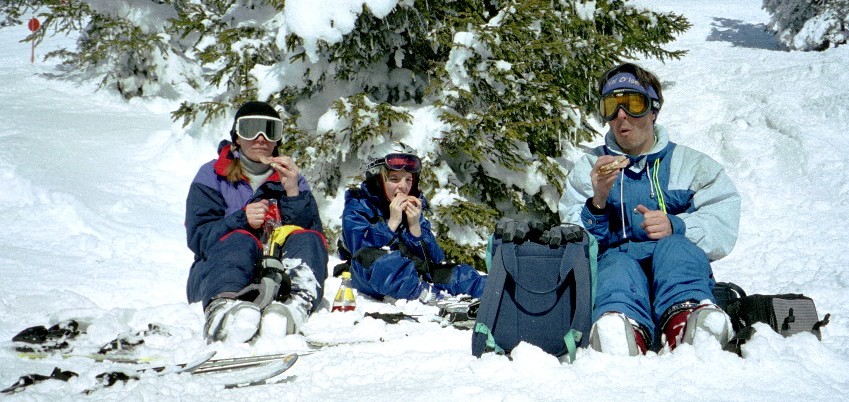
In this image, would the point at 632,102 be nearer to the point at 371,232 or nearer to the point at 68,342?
the point at 371,232

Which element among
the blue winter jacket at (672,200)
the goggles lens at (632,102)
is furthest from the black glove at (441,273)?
the goggles lens at (632,102)

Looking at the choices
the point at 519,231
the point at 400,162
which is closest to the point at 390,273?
the point at 400,162

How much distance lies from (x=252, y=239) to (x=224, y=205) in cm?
46

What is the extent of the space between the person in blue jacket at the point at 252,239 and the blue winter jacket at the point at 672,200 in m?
1.61

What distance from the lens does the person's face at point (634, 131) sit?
3258 mm

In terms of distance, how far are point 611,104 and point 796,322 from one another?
130cm

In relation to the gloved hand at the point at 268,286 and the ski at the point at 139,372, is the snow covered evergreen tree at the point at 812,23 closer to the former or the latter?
the gloved hand at the point at 268,286

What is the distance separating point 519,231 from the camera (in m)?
2.95

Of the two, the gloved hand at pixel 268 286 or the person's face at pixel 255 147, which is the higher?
the person's face at pixel 255 147

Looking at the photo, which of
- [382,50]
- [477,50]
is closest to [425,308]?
[477,50]

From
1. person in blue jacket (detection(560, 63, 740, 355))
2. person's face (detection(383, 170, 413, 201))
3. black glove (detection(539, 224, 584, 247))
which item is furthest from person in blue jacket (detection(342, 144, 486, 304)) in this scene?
black glove (detection(539, 224, 584, 247))

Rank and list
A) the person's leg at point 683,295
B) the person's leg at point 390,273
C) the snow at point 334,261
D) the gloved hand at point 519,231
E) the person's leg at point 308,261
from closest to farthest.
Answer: the snow at point 334,261, the person's leg at point 683,295, the gloved hand at point 519,231, the person's leg at point 308,261, the person's leg at point 390,273

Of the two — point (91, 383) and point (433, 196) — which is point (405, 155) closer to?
point (433, 196)

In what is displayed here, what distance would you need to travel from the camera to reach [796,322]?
110 inches
